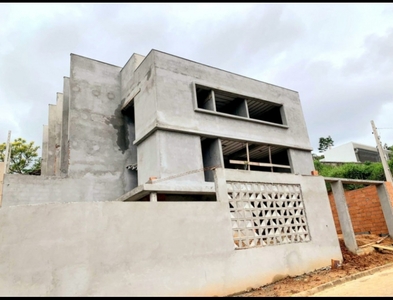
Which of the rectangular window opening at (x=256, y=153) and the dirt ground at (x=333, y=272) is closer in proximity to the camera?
the dirt ground at (x=333, y=272)

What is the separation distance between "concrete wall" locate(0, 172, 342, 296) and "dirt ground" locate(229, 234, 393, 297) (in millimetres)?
212

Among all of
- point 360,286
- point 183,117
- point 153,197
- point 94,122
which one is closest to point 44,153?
point 94,122

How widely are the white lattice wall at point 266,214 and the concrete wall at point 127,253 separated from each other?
0.28 m

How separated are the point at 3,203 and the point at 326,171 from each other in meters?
21.9

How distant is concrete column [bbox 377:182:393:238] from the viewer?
9.48 m

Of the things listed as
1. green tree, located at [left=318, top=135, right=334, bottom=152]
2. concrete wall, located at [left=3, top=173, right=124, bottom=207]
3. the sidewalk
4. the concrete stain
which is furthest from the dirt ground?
green tree, located at [left=318, top=135, right=334, bottom=152]

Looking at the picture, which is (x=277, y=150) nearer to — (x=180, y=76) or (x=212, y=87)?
(x=212, y=87)

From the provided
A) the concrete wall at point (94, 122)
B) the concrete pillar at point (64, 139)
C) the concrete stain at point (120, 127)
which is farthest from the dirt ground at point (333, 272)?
the concrete pillar at point (64, 139)

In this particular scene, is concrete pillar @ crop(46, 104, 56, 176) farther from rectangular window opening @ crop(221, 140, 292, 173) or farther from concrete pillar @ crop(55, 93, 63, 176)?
rectangular window opening @ crop(221, 140, 292, 173)

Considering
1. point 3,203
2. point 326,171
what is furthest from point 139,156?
point 326,171

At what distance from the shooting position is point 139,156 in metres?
10.5

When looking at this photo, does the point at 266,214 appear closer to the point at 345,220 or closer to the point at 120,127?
the point at 345,220

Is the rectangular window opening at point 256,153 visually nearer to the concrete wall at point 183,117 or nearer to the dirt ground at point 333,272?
the concrete wall at point 183,117

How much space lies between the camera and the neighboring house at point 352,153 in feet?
106
